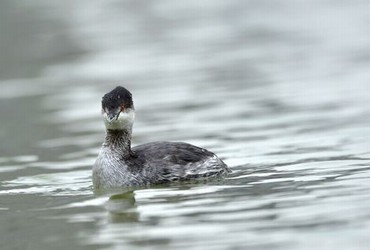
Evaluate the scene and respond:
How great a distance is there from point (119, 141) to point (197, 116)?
4.90 metres

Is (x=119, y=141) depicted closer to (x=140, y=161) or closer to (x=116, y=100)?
(x=140, y=161)

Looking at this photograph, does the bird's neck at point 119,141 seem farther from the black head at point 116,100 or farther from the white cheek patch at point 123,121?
the black head at point 116,100

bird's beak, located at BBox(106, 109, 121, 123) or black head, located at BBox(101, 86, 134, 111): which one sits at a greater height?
black head, located at BBox(101, 86, 134, 111)

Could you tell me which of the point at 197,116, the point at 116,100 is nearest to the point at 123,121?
the point at 116,100

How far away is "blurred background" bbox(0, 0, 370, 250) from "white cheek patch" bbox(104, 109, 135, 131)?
82cm

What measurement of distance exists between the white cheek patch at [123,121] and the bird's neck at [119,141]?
5 centimetres

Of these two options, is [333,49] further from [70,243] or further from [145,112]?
[70,243]

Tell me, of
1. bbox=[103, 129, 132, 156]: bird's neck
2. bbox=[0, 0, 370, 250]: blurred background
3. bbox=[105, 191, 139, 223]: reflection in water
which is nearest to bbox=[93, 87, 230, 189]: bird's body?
bbox=[103, 129, 132, 156]: bird's neck

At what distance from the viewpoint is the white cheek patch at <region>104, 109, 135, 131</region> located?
15688mm

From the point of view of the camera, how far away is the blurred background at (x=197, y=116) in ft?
41.2

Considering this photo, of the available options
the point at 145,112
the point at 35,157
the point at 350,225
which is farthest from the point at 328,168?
the point at 145,112

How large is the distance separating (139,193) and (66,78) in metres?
11.3

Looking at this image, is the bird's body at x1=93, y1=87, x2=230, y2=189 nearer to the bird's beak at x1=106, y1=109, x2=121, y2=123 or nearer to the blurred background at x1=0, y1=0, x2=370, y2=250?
the bird's beak at x1=106, y1=109, x2=121, y2=123

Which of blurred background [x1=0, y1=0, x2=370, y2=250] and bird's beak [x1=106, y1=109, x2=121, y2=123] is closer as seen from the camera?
blurred background [x1=0, y1=0, x2=370, y2=250]
